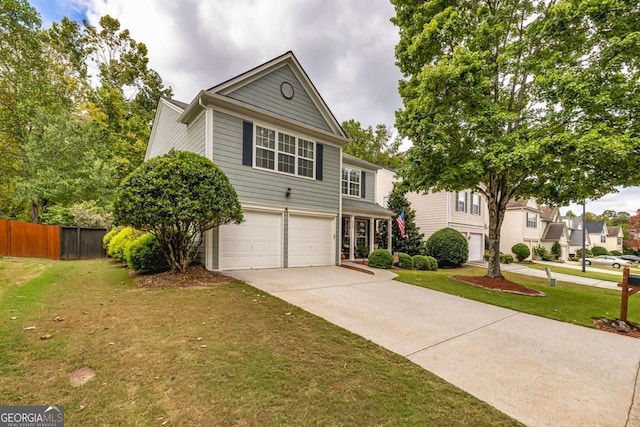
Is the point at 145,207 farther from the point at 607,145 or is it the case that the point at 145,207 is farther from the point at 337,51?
the point at 337,51

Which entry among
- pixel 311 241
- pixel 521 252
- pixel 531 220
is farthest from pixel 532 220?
pixel 311 241

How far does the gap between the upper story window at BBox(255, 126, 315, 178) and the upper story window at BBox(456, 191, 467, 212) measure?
12529 mm

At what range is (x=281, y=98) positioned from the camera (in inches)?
425

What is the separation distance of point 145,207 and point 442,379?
701cm

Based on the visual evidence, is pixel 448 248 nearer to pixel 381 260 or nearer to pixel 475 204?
pixel 381 260

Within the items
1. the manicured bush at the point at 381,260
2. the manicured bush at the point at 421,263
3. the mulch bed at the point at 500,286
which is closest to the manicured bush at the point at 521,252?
the manicured bush at the point at 421,263

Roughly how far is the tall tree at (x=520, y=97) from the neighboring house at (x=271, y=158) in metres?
3.48

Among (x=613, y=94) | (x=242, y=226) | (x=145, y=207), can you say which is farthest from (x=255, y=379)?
(x=613, y=94)

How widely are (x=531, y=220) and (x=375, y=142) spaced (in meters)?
18.2

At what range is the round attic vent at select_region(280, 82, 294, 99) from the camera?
10851 millimetres

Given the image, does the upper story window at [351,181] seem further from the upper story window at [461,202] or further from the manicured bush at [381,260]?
the upper story window at [461,202]

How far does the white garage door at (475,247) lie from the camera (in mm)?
20875

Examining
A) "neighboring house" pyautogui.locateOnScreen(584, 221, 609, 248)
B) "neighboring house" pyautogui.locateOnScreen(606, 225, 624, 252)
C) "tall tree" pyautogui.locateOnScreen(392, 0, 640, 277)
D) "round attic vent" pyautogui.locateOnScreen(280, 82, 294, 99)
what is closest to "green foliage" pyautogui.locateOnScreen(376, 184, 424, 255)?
"tall tree" pyautogui.locateOnScreen(392, 0, 640, 277)

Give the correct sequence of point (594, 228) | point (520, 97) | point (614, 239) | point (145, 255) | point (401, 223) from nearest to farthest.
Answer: point (145, 255), point (520, 97), point (401, 223), point (594, 228), point (614, 239)
